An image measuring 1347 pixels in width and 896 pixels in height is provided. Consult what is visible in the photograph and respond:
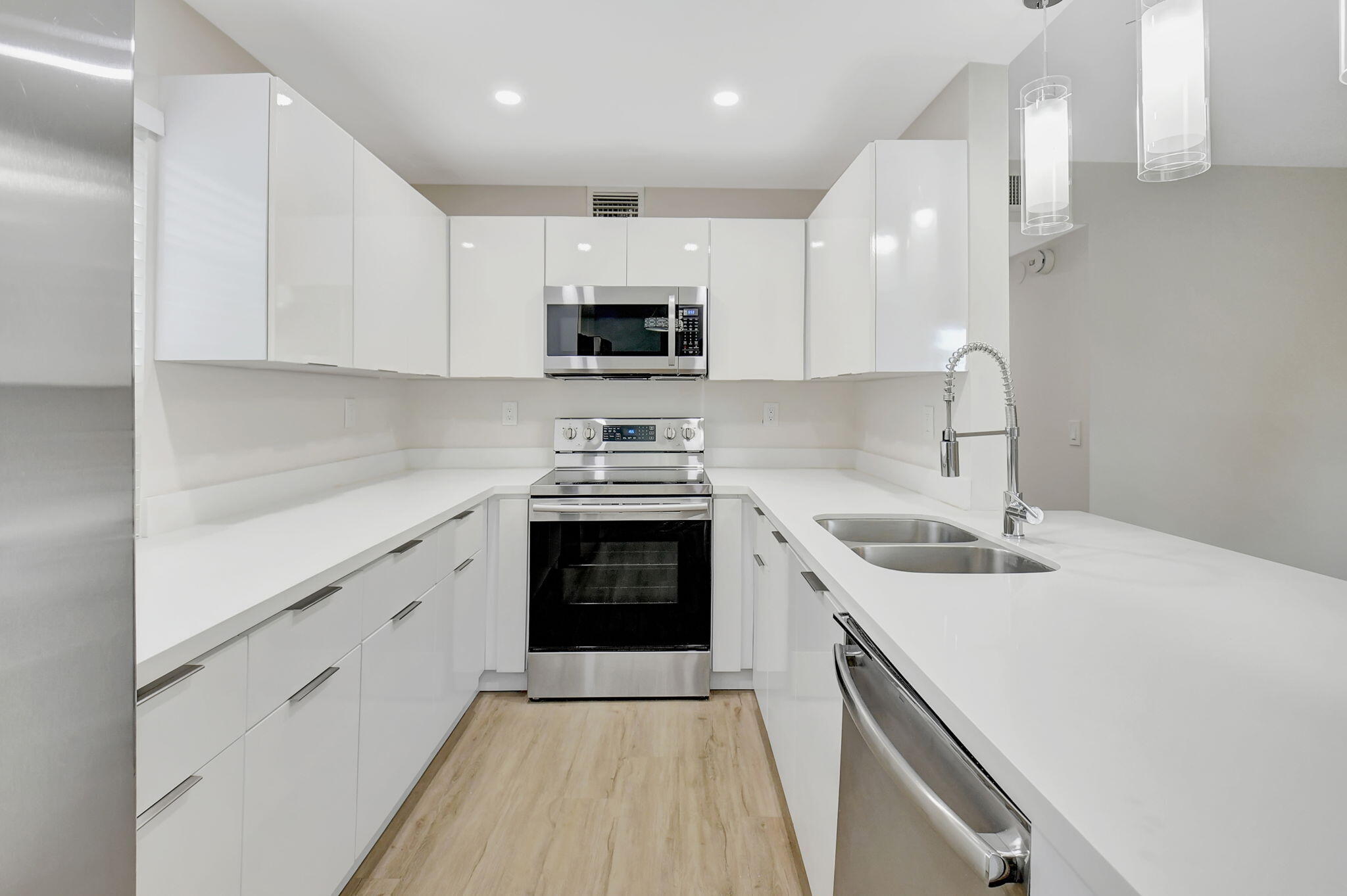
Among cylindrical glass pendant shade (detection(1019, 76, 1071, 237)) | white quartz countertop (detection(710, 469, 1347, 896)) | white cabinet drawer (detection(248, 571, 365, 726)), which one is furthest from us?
cylindrical glass pendant shade (detection(1019, 76, 1071, 237))

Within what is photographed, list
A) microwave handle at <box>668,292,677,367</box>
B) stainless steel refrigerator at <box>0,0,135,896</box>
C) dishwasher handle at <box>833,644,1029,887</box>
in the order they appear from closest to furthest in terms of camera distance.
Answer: stainless steel refrigerator at <box>0,0,135,896</box> < dishwasher handle at <box>833,644,1029,887</box> < microwave handle at <box>668,292,677,367</box>

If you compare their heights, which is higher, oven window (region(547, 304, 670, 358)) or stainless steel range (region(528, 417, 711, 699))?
oven window (region(547, 304, 670, 358))

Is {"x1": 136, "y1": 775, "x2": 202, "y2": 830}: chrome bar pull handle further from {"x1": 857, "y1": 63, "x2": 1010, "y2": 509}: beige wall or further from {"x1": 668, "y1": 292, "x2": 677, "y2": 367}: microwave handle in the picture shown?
{"x1": 668, "y1": 292, "x2": 677, "y2": 367}: microwave handle

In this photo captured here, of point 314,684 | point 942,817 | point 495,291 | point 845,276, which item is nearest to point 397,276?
point 495,291

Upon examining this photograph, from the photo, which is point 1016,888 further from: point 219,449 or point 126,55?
point 219,449

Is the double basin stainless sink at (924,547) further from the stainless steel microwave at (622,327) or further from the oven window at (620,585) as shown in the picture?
the stainless steel microwave at (622,327)

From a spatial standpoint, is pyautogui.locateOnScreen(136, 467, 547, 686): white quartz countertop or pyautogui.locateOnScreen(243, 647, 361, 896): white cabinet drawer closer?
pyautogui.locateOnScreen(136, 467, 547, 686): white quartz countertop

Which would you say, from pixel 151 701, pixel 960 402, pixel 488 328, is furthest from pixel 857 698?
pixel 488 328

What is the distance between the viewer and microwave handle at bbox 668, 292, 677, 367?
2676 millimetres

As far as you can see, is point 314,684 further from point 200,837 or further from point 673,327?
point 673,327

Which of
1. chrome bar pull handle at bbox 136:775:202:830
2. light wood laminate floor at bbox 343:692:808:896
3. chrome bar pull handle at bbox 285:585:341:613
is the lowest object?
light wood laminate floor at bbox 343:692:808:896

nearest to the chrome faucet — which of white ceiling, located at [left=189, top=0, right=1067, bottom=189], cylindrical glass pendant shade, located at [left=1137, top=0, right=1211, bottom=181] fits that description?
cylindrical glass pendant shade, located at [left=1137, top=0, right=1211, bottom=181]

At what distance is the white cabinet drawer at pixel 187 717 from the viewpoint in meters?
0.83

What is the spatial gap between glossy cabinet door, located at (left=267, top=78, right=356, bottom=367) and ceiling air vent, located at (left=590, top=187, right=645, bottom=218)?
1.27 metres
